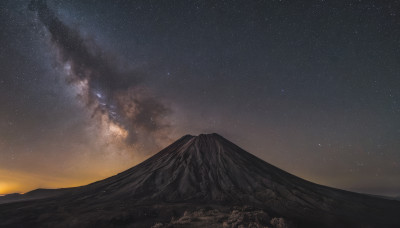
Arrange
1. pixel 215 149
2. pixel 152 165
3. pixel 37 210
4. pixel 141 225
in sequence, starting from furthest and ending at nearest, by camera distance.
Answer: pixel 215 149 → pixel 152 165 → pixel 37 210 → pixel 141 225

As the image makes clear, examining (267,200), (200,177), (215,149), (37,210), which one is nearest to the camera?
(37,210)

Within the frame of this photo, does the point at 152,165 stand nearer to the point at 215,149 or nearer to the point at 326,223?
the point at 215,149

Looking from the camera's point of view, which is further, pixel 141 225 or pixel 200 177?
pixel 200 177

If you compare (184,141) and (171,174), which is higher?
(184,141)

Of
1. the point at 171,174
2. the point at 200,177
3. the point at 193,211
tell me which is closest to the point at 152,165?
the point at 171,174

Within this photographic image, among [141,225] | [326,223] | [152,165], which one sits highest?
[152,165]

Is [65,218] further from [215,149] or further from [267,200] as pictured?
[215,149]

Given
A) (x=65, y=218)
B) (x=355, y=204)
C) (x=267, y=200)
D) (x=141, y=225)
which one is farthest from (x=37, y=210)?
(x=355, y=204)
